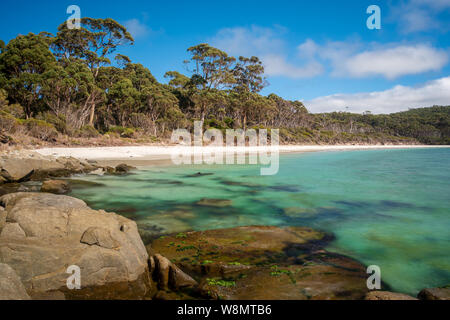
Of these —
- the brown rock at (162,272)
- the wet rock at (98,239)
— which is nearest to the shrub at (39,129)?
the wet rock at (98,239)

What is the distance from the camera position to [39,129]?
20.3 meters

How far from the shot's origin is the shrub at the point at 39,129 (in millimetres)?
20062

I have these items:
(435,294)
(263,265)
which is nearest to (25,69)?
(263,265)

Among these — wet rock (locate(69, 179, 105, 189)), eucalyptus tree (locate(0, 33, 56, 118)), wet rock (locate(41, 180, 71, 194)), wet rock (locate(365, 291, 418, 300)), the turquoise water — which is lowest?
the turquoise water

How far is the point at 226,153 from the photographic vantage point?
94.8 ft

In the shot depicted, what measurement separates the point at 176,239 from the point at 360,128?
319 ft

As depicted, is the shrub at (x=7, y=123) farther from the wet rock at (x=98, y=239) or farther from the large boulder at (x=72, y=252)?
the wet rock at (x=98, y=239)

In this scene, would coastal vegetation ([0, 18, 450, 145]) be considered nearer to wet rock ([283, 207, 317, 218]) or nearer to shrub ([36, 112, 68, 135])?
shrub ([36, 112, 68, 135])

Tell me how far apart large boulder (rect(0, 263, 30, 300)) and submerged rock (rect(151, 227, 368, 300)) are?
6.07ft

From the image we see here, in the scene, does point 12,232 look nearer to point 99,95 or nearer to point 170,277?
point 170,277

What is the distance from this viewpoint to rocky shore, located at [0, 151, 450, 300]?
3.03 meters

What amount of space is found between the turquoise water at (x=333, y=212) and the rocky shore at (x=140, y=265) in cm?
102

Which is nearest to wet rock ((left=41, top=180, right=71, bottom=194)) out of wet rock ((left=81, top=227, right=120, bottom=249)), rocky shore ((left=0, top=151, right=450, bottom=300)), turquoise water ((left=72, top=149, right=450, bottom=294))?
turquoise water ((left=72, top=149, right=450, bottom=294))
